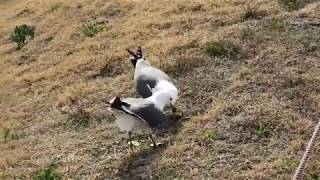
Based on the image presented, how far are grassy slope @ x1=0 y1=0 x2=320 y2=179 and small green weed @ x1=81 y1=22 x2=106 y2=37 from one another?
14 centimetres

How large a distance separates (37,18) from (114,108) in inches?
222

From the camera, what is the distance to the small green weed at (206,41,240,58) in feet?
19.1

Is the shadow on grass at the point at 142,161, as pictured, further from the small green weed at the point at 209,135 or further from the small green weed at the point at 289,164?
the small green weed at the point at 289,164

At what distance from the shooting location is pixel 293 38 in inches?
228

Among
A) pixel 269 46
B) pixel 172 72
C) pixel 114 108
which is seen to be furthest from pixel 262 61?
pixel 114 108

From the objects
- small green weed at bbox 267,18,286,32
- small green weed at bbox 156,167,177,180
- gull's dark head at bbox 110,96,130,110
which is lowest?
small green weed at bbox 156,167,177,180

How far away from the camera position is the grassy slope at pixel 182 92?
14.3 ft

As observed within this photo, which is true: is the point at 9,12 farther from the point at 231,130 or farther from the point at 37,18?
the point at 231,130

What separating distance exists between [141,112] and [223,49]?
1.74m

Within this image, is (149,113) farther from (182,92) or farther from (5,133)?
(5,133)

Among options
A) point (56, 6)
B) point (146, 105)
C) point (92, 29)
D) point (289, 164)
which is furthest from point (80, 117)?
point (56, 6)

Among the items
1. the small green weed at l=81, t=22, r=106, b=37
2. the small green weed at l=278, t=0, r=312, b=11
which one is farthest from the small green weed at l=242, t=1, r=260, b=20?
the small green weed at l=81, t=22, r=106, b=37

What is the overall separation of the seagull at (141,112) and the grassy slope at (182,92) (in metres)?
0.21

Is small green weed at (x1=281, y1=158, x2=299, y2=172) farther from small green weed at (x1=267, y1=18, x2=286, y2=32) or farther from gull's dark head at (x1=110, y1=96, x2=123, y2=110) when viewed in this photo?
small green weed at (x1=267, y1=18, x2=286, y2=32)
